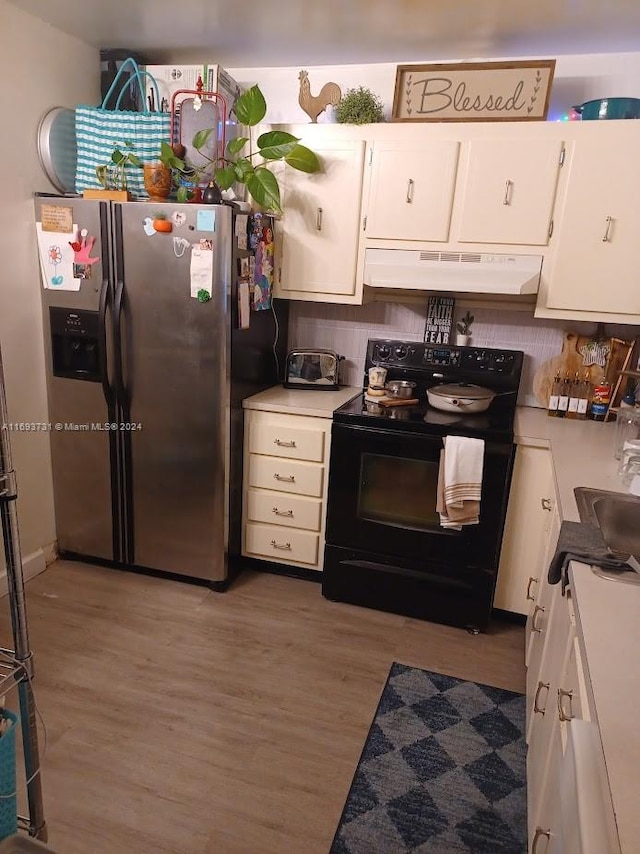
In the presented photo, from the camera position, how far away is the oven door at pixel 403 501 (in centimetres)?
247

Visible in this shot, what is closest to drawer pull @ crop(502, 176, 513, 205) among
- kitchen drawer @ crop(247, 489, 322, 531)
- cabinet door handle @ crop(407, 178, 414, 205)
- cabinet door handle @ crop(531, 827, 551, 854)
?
cabinet door handle @ crop(407, 178, 414, 205)

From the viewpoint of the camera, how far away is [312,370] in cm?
309

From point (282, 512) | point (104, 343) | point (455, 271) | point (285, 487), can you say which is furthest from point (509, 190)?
point (104, 343)

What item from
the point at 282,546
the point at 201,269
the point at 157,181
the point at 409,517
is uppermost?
the point at 157,181

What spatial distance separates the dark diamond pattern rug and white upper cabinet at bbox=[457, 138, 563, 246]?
1.79 metres

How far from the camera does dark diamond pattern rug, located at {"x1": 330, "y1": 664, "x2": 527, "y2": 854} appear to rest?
169 centimetres

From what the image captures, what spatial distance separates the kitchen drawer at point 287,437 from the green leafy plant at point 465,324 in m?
0.86

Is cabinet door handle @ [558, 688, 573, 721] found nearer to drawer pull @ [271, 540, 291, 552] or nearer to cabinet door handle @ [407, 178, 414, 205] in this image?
drawer pull @ [271, 540, 291, 552]

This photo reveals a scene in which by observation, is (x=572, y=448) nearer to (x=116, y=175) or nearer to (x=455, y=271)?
(x=455, y=271)

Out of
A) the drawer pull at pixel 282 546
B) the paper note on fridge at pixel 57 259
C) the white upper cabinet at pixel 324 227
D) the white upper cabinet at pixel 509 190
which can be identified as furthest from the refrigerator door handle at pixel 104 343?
the white upper cabinet at pixel 509 190

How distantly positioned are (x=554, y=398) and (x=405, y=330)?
780mm

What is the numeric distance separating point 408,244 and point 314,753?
78.7 inches

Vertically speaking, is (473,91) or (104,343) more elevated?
(473,91)

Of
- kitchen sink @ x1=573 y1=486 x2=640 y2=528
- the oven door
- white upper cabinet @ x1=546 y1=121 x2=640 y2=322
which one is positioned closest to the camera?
kitchen sink @ x1=573 y1=486 x2=640 y2=528
